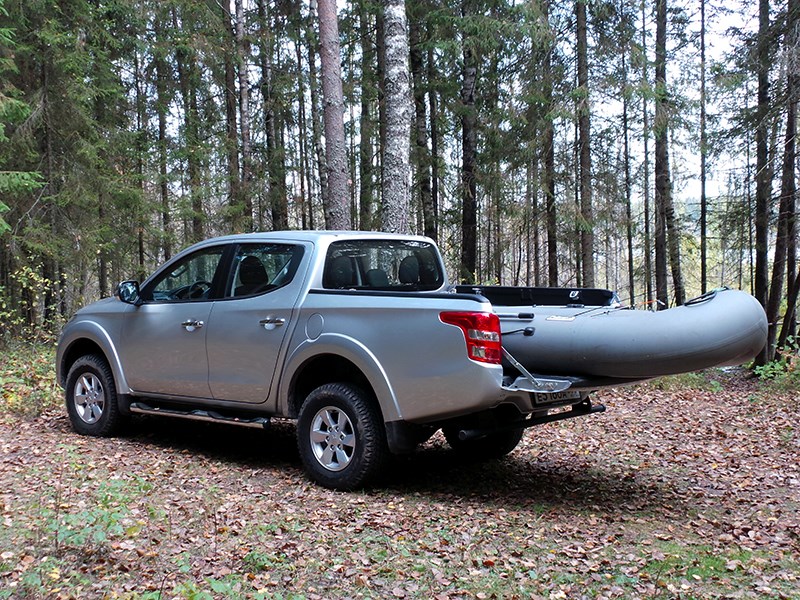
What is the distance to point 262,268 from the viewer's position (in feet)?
20.6

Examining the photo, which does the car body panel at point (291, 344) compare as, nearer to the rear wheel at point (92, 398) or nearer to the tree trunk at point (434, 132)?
the rear wheel at point (92, 398)

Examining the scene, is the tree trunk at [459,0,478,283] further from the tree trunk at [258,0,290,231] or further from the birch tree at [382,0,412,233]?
the birch tree at [382,0,412,233]

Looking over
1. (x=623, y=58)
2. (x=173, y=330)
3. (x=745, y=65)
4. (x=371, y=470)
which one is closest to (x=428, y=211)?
(x=623, y=58)

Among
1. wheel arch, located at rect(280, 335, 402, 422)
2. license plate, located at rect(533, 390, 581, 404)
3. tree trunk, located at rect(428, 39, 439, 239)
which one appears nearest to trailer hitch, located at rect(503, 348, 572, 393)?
license plate, located at rect(533, 390, 581, 404)

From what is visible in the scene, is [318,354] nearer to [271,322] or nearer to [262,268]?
[271,322]

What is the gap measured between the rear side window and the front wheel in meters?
1.02

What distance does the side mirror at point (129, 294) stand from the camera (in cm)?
694

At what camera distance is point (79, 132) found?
15.2 m

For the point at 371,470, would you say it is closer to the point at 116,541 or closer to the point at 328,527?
the point at 328,527

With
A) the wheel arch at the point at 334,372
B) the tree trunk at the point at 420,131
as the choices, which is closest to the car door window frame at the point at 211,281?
the wheel arch at the point at 334,372

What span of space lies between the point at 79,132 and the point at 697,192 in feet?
76.9

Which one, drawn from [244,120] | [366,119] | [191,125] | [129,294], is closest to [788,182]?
[366,119]

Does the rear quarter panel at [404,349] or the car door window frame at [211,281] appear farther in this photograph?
the car door window frame at [211,281]

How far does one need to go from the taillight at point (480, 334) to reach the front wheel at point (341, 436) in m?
1.06
